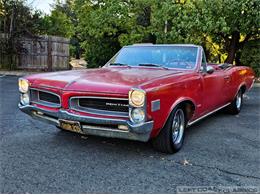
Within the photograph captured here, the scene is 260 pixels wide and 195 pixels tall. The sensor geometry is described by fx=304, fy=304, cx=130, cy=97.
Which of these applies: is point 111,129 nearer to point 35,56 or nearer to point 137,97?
point 137,97

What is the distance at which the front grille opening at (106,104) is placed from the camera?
3.62 m

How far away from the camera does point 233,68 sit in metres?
6.61

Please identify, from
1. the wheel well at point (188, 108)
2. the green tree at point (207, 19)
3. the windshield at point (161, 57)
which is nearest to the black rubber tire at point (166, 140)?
the wheel well at point (188, 108)

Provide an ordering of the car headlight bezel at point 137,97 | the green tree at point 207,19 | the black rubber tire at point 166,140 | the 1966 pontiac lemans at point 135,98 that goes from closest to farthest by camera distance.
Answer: the car headlight bezel at point 137,97, the 1966 pontiac lemans at point 135,98, the black rubber tire at point 166,140, the green tree at point 207,19

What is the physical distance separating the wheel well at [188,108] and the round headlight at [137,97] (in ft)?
3.60

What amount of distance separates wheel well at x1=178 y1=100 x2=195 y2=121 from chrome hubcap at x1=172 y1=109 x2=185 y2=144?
5.4 inches

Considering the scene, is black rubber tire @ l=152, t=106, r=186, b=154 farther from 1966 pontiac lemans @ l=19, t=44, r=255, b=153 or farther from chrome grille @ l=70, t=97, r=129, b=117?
chrome grille @ l=70, t=97, r=129, b=117

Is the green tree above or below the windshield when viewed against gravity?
above

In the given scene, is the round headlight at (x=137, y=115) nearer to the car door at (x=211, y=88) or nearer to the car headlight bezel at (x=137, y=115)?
the car headlight bezel at (x=137, y=115)

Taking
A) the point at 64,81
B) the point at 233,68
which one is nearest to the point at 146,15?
the point at 233,68

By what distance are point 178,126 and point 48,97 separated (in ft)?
6.16

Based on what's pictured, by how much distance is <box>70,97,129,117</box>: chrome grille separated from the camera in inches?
143

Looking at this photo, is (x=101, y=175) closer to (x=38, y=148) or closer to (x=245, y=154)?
(x=38, y=148)

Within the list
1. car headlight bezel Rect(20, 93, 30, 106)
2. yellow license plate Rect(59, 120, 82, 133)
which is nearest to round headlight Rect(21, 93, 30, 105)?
car headlight bezel Rect(20, 93, 30, 106)
